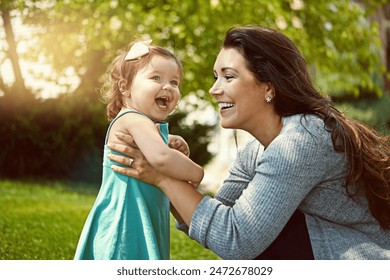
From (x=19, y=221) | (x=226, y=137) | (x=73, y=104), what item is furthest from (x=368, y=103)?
(x=19, y=221)

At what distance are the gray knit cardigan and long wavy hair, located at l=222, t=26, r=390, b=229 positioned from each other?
5 cm

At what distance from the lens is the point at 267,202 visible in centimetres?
225

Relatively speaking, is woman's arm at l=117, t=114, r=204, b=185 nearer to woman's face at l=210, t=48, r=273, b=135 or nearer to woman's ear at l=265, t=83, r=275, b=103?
woman's face at l=210, t=48, r=273, b=135

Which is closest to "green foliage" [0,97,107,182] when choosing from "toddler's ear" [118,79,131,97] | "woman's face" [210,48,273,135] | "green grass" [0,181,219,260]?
→ "green grass" [0,181,219,260]

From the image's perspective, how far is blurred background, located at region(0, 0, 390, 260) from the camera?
7.09m

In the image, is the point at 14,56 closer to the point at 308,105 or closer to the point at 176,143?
the point at 176,143

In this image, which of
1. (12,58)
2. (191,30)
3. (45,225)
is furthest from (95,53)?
(45,225)

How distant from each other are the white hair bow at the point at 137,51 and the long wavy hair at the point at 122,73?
0.7 inches

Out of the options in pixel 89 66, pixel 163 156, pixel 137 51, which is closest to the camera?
pixel 163 156

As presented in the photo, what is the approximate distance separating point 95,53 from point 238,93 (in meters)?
7.14

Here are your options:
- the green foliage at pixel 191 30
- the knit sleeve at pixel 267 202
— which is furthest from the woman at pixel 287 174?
the green foliage at pixel 191 30

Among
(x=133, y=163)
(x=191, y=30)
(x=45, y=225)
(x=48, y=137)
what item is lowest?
(x=48, y=137)

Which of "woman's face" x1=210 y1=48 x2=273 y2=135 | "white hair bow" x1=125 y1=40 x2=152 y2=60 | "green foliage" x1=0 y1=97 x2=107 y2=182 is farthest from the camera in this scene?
"green foliage" x1=0 y1=97 x2=107 y2=182
